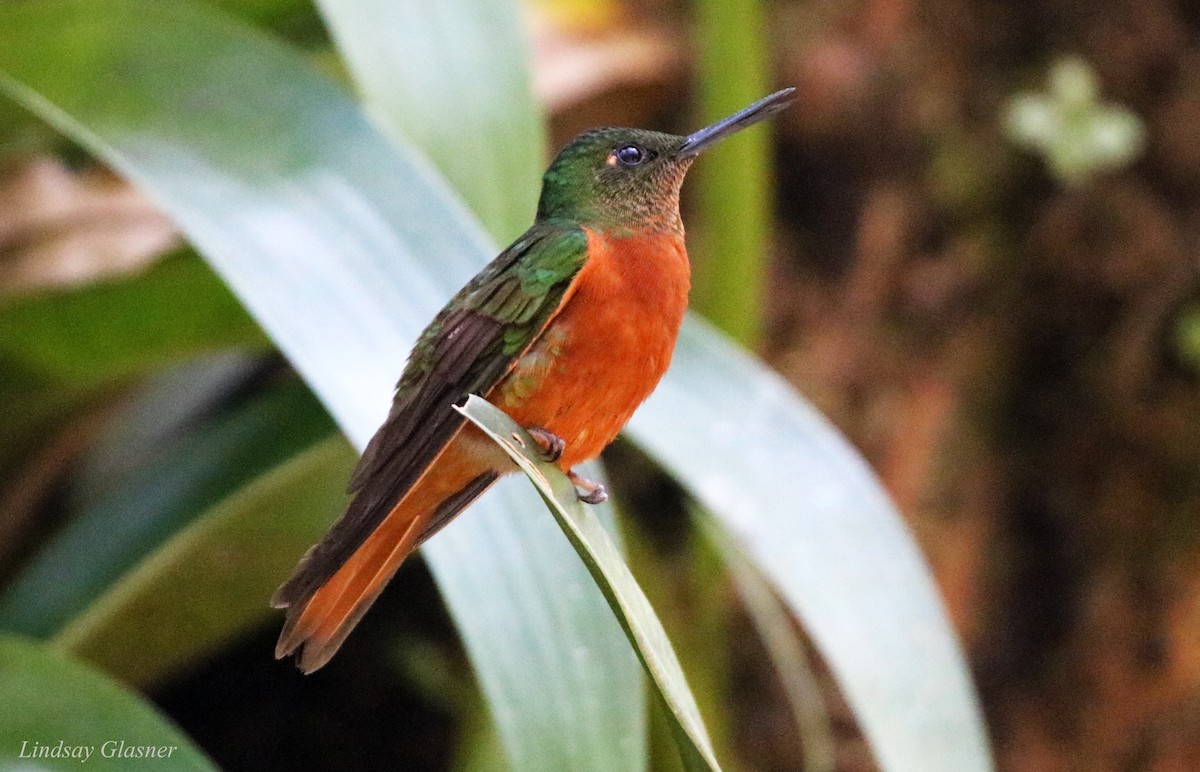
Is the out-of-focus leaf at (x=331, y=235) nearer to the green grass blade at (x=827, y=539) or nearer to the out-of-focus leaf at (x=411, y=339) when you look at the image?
the out-of-focus leaf at (x=411, y=339)

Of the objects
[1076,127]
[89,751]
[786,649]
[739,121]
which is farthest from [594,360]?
[1076,127]

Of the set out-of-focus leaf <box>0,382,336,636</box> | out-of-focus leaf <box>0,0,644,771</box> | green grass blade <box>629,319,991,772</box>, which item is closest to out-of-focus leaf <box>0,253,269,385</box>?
out-of-focus leaf <box>0,382,336,636</box>

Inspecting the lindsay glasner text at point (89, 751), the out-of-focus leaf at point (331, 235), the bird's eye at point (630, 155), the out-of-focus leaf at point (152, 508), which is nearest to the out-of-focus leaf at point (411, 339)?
the out-of-focus leaf at point (331, 235)

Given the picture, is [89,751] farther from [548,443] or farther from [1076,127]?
[1076,127]

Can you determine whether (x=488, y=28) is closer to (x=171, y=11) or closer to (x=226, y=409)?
(x=171, y=11)

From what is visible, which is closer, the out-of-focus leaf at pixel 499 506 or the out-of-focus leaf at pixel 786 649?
the out-of-focus leaf at pixel 499 506

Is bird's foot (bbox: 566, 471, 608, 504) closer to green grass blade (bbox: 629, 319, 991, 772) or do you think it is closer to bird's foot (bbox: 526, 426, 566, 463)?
bird's foot (bbox: 526, 426, 566, 463)
